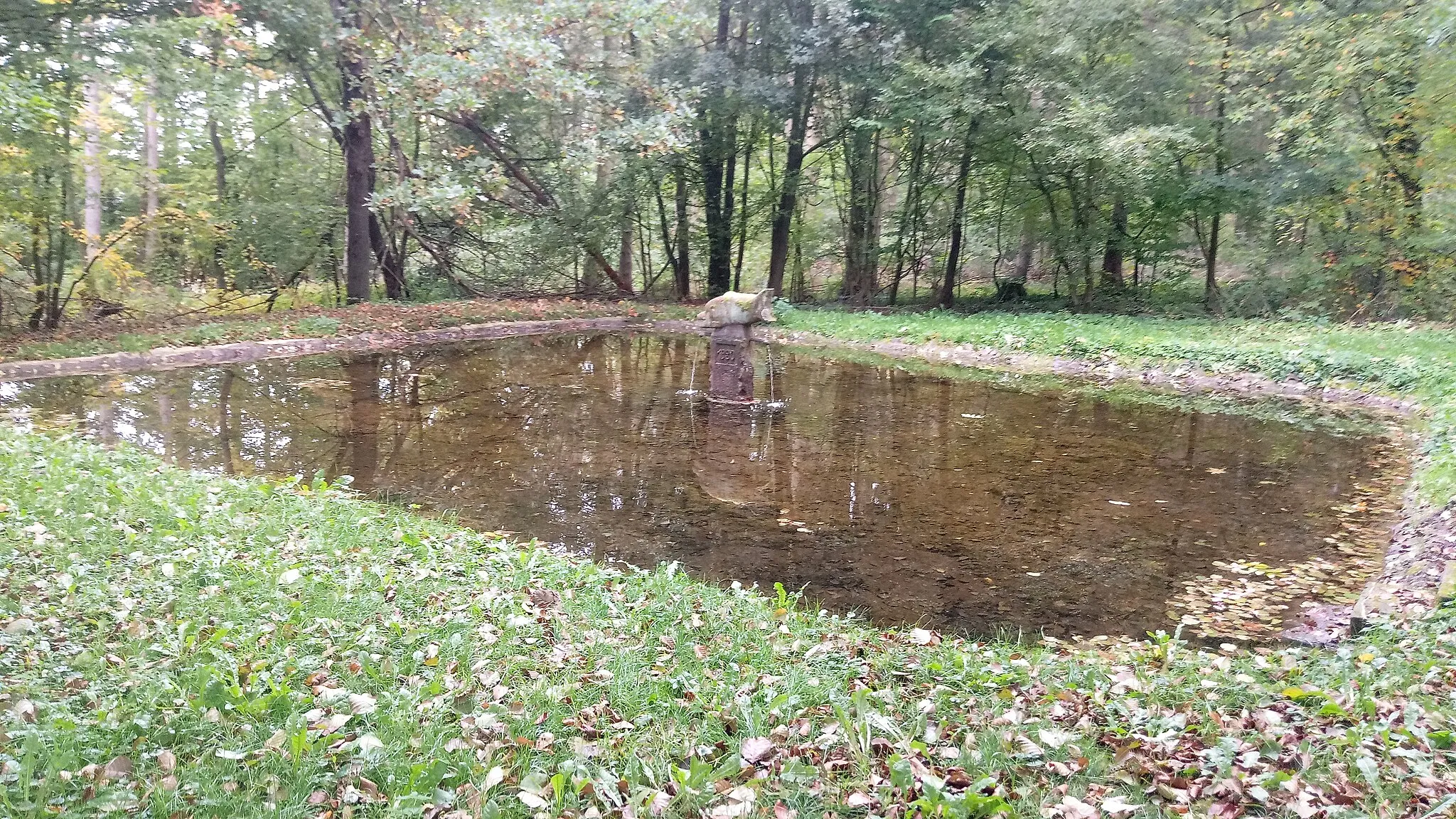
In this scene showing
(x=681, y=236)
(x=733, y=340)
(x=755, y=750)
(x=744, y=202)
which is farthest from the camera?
(x=681, y=236)

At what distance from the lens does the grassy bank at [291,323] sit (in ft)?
39.2

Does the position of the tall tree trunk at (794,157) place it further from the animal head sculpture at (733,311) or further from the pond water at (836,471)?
the animal head sculpture at (733,311)

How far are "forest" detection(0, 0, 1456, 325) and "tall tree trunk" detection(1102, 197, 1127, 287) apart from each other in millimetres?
64

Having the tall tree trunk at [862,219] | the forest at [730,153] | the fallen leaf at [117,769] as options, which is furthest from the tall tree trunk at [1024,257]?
the fallen leaf at [117,769]

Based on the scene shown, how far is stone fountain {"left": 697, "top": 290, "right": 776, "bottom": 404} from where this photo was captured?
35.2ft

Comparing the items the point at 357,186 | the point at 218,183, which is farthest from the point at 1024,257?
the point at 218,183

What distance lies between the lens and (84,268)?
13.6 meters

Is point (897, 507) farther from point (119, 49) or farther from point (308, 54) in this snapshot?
point (308, 54)

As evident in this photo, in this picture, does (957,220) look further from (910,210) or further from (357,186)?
(357,186)

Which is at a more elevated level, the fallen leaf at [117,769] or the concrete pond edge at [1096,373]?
the concrete pond edge at [1096,373]

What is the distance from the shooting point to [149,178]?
16.4 metres

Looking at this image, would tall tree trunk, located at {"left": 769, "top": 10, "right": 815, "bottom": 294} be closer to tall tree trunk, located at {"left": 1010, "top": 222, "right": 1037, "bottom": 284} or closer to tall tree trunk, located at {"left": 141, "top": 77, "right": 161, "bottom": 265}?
tall tree trunk, located at {"left": 1010, "top": 222, "right": 1037, "bottom": 284}

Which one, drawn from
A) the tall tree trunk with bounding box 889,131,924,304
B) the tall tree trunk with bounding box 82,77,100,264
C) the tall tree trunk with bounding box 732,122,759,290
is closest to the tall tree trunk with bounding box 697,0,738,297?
the tall tree trunk with bounding box 732,122,759,290

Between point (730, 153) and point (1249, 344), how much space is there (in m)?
13.0
